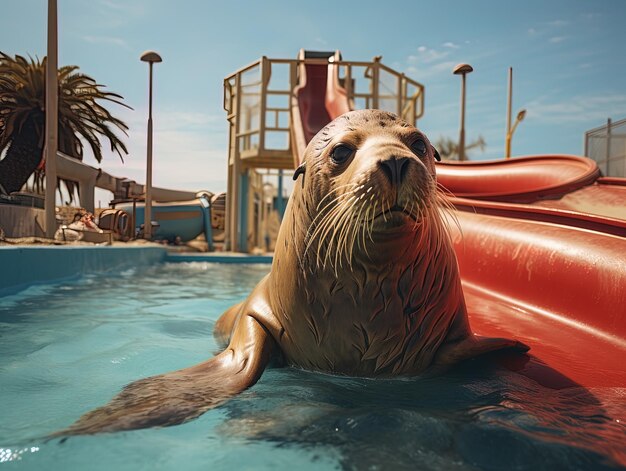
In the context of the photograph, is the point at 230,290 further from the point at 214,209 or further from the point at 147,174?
the point at 214,209

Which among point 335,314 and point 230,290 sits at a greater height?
point 335,314

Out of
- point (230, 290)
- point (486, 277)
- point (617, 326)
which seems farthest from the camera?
point (230, 290)

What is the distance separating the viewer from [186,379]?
175 cm

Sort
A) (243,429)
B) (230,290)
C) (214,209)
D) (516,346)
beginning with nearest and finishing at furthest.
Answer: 1. (243,429)
2. (516,346)
3. (230,290)
4. (214,209)

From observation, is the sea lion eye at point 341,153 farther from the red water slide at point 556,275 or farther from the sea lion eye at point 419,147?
the red water slide at point 556,275

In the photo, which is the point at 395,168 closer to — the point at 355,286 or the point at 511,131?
the point at 355,286

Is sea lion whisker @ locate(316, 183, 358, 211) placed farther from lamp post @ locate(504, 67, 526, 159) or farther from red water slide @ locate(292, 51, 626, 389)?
lamp post @ locate(504, 67, 526, 159)

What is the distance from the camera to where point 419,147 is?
71.4 inches

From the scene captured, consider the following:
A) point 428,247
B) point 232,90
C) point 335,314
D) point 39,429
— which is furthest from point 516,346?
point 232,90

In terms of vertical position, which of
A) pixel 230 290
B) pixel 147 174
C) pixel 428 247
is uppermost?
pixel 147 174

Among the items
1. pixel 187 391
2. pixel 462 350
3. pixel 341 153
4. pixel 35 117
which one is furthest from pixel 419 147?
pixel 35 117

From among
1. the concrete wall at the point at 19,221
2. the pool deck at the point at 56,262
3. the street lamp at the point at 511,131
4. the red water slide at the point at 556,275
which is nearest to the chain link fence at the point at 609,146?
the street lamp at the point at 511,131

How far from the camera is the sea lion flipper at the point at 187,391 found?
56.3 inches

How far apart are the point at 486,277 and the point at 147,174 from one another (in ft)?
34.9
